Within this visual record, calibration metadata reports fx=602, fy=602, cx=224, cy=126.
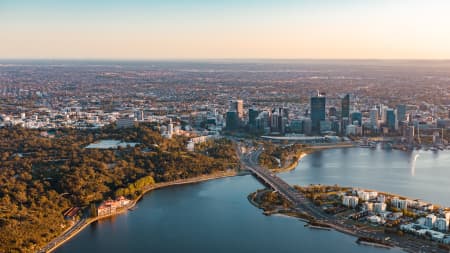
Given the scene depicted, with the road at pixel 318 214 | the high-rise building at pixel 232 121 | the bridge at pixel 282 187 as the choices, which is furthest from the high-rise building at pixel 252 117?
the road at pixel 318 214

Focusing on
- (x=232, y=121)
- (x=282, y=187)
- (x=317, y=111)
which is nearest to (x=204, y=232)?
(x=282, y=187)

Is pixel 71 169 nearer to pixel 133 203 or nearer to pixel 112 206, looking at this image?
pixel 133 203

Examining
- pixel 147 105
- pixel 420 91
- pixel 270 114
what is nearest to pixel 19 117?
pixel 147 105

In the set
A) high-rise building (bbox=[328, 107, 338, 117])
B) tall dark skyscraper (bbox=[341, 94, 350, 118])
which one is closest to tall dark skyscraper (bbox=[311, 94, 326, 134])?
tall dark skyscraper (bbox=[341, 94, 350, 118])

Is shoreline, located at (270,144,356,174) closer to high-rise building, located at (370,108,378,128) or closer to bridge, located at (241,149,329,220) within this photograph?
bridge, located at (241,149,329,220)

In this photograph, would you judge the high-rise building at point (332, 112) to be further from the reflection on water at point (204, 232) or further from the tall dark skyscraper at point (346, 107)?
the reflection on water at point (204, 232)

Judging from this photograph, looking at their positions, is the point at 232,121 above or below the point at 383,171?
above
